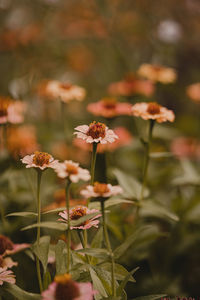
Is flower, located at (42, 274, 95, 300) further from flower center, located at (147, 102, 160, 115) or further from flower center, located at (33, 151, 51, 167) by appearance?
flower center, located at (147, 102, 160, 115)

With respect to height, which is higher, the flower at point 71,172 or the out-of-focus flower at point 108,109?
the out-of-focus flower at point 108,109

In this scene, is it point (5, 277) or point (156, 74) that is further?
point (156, 74)

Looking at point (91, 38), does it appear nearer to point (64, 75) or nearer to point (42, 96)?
point (64, 75)

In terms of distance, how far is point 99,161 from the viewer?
3.12ft

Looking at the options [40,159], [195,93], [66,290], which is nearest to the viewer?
[66,290]

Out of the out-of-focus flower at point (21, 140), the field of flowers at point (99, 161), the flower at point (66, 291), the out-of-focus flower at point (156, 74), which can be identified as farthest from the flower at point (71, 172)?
the out-of-focus flower at point (156, 74)

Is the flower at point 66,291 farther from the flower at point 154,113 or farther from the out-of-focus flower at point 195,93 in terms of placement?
the out-of-focus flower at point 195,93

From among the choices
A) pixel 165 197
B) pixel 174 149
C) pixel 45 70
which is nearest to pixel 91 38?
pixel 45 70

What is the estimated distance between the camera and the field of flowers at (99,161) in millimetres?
458

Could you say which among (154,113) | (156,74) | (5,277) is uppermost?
(156,74)

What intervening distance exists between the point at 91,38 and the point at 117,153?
1013mm

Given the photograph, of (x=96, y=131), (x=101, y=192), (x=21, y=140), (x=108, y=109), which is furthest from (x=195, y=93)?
(x=101, y=192)

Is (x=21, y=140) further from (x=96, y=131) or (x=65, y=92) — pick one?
(x=96, y=131)

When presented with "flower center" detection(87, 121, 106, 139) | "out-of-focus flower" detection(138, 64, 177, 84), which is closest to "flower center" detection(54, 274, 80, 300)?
"flower center" detection(87, 121, 106, 139)
